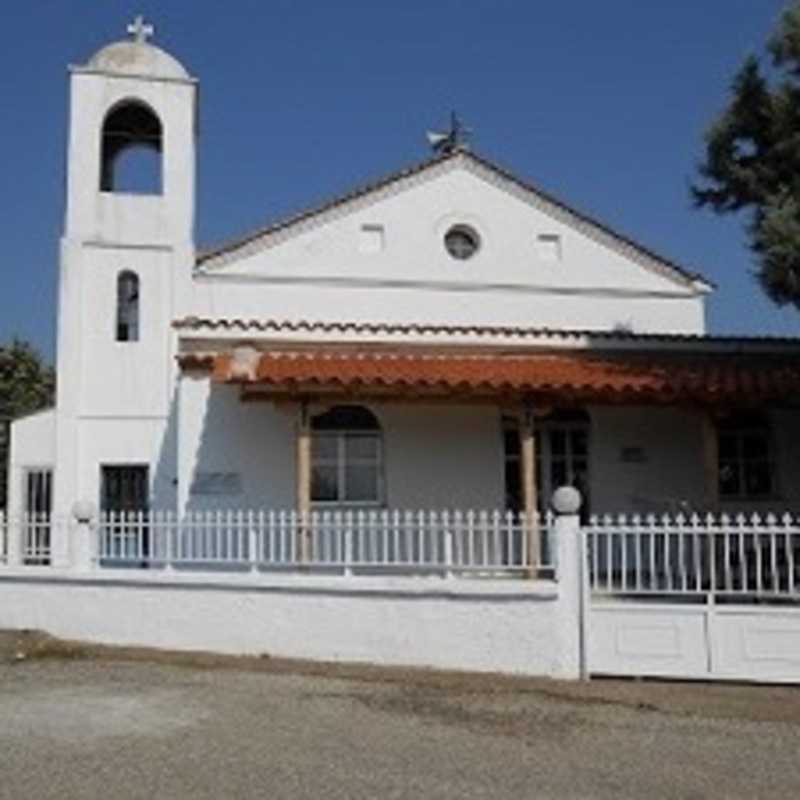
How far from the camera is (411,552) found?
12680 millimetres

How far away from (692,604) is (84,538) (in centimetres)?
643

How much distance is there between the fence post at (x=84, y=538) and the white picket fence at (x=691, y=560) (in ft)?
17.8

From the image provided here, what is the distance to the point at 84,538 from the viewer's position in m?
12.6

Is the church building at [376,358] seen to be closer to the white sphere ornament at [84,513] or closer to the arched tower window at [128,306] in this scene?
the arched tower window at [128,306]

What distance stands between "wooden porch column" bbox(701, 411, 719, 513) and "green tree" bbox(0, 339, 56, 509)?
22590 mm

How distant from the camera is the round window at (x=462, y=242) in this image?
2048cm

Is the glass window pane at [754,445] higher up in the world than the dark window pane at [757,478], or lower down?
higher up

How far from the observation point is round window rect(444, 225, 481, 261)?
20484 millimetres

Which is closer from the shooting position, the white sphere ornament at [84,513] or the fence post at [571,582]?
the fence post at [571,582]

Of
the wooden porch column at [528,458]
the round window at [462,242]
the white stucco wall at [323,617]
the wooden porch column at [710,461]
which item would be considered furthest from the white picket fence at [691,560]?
the round window at [462,242]

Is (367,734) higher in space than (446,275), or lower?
lower

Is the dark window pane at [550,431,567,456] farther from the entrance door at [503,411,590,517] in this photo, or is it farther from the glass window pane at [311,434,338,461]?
the glass window pane at [311,434,338,461]

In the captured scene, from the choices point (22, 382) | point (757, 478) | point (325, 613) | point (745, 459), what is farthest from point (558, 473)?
point (22, 382)

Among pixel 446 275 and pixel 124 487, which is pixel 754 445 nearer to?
pixel 446 275
